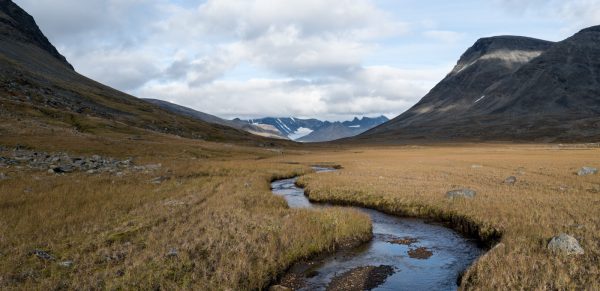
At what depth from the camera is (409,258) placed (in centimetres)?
1761

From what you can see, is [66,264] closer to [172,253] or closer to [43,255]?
[43,255]

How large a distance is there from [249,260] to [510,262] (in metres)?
9.09

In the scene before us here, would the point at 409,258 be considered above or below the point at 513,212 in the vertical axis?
below

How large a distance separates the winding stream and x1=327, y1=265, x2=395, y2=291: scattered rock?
17cm

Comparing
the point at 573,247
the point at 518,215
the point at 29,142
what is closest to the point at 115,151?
the point at 29,142

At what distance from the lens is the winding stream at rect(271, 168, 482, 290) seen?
48.5 ft

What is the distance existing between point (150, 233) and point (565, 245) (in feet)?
52.8

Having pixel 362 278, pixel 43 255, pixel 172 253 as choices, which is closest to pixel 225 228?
pixel 172 253

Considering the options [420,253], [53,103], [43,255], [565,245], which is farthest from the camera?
[53,103]

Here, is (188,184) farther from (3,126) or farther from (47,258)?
(3,126)

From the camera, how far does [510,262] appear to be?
44.0 feet

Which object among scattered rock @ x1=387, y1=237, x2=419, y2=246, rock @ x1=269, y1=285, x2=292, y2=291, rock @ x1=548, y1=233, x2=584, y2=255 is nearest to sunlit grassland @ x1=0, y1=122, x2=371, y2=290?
rock @ x1=269, y1=285, x2=292, y2=291

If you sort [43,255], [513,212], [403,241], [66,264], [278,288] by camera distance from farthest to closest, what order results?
[513,212] < [403,241] < [278,288] < [43,255] < [66,264]

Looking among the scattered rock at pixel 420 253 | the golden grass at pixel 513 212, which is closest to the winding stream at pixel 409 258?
the scattered rock at pixel 420 253
